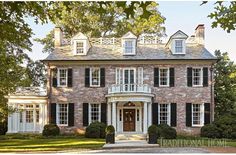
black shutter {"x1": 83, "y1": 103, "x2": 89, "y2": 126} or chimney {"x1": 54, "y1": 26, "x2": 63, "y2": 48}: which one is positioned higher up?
chimney {"x1": 54, "y1": 26, "x2": 63, "y2": 48}

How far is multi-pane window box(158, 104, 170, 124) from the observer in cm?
3032

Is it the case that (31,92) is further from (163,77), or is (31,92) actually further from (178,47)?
(178,47)

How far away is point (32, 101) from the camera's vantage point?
105ft

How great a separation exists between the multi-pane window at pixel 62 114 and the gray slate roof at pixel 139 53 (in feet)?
12.2

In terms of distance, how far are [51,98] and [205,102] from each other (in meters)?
11.7

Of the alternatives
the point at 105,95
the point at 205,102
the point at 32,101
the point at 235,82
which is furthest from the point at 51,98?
the point at 235,82

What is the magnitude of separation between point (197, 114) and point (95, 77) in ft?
27.0

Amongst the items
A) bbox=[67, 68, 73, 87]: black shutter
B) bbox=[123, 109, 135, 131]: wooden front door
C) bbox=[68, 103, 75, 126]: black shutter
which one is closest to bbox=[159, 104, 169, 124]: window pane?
bbox=[123, 109, 135, 131]: wooden front door

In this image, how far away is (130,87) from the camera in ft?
97.3

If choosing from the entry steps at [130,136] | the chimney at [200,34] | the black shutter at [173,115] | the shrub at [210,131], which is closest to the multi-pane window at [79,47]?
the entry steps at [130,136]

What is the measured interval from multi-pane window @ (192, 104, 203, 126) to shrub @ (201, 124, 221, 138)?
1.24 m

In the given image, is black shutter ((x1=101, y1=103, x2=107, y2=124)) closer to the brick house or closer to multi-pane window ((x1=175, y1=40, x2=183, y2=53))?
the brick house

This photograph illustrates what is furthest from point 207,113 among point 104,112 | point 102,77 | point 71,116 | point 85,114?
point 71,116

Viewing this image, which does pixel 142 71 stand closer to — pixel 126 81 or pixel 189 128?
pixel 126 81
